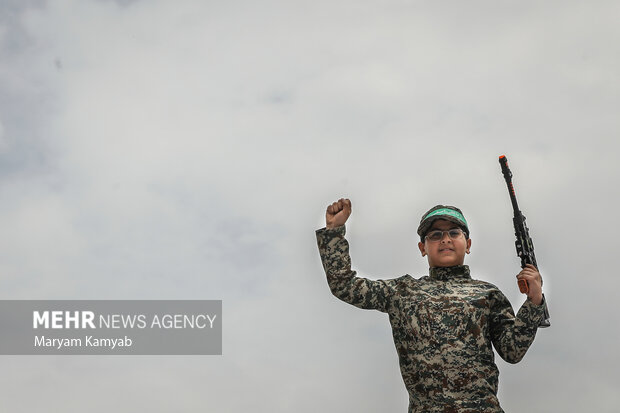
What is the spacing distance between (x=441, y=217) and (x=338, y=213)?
4.42ft

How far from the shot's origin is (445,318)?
22.8 feet

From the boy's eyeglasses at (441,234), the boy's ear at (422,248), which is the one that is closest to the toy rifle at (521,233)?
the boy's eyeglasses at (441,234)

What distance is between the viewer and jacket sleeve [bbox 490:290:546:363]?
6.83 meters

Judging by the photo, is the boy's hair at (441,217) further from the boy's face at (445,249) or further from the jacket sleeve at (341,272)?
the jacket sleeve at (341,272)

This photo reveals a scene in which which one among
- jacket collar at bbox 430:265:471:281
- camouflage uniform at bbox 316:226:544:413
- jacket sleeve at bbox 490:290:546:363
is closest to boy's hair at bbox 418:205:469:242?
jacket collar at bbox 430:265:471:281

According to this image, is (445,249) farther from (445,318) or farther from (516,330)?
(516,330)

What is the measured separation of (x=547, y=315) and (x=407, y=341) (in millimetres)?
1781

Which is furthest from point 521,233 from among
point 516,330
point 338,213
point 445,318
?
point 338,213

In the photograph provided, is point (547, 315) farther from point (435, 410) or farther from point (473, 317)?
point (435, 410)

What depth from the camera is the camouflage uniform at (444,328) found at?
6.67 metres

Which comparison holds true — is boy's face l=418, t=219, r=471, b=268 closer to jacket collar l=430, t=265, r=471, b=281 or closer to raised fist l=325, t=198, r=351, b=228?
jacket collar l=430, t=265, r=471, b=281

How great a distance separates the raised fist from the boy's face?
1.22 meters

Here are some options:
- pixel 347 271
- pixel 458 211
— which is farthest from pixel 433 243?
pixel 347 271

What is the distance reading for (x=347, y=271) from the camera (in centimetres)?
707
